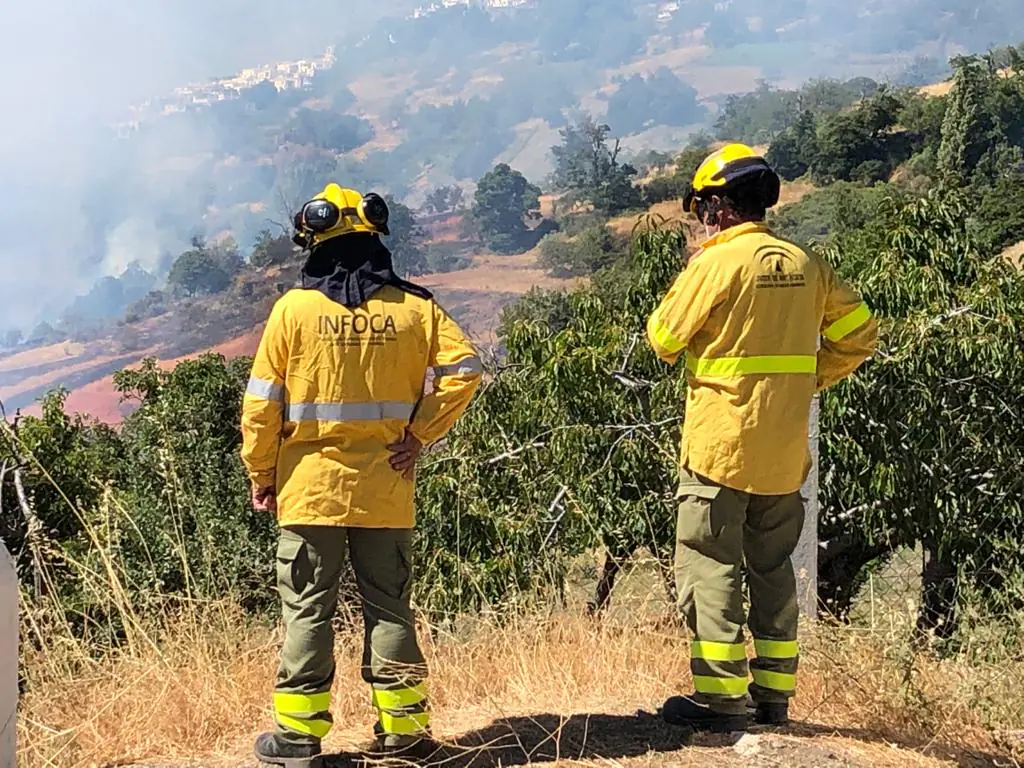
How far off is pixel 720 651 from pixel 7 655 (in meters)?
2.08

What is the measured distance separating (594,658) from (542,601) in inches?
22.0

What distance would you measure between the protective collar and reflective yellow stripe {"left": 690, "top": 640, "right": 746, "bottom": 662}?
124 cm

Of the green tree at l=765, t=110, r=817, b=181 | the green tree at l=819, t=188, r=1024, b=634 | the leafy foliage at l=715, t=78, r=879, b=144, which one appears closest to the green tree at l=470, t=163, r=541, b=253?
the leafy foliage at l=715, t=78, r=879, b=144

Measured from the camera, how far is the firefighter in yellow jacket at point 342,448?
2.95 meters

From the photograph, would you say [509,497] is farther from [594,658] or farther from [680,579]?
[680,579]

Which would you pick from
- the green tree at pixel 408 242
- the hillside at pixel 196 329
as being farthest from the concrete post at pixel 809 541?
the green tree at pixel 408 242

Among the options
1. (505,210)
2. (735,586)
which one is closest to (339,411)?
(735,586)

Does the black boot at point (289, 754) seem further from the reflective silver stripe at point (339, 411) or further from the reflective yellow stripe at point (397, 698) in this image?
the reflective silver stripe at point (339, 411)

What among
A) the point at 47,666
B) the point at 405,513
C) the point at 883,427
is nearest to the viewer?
the point at 405,513

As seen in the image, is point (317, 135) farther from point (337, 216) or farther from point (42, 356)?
point (337, 216)

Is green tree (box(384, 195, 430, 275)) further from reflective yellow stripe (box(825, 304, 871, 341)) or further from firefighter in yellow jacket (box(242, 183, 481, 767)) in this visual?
firefighter in yellow jacket (box(242, 183, 481, 767))

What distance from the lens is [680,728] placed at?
3.21m

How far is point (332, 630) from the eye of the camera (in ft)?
9.93

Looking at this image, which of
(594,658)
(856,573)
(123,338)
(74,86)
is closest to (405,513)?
(594,658)
